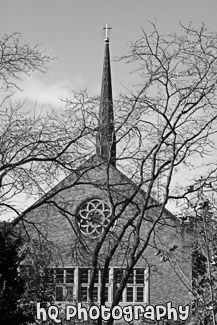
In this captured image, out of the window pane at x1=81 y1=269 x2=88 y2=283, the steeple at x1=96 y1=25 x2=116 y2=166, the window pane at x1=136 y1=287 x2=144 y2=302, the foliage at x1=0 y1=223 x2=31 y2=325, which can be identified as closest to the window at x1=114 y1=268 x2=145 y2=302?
the window pane at x1=136 y1=287 x2=144 y2=302

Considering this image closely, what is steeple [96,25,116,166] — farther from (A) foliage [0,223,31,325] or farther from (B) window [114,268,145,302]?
(B) window [114,268,145,302]

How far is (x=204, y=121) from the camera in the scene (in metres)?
14.1

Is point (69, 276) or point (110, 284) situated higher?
point (69, 276)

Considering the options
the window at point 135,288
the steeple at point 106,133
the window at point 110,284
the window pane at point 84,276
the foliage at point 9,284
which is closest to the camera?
the foliage at point 9,284

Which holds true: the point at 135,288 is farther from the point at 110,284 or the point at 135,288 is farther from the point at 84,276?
the point at 84,276

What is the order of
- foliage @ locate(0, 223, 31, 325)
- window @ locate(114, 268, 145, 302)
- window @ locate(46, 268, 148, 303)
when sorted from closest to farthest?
foliage @ locate(0, 223, 31, 325) → window @ locate(46, 268, 148, 303) → window @ locate(114, 268, 145, 302)

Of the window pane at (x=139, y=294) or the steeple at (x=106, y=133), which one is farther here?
the window pane at (x=139, y=294)

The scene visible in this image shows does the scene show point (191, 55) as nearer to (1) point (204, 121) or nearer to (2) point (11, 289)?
(1) point (204, 121)

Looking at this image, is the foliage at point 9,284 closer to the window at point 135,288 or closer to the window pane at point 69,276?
the window pane at point 69,276

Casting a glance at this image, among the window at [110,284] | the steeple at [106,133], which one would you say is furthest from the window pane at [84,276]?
the steeple at [106,133]

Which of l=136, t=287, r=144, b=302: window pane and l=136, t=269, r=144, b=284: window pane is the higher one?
l=136, t=269, r=144, b=284: window pane

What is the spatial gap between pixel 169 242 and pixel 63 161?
16.3m

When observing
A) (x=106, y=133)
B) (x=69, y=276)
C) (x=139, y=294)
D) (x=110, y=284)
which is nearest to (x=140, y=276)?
(x=139, y=294)

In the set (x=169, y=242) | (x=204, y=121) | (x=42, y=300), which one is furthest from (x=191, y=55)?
(x=169, y=242)
